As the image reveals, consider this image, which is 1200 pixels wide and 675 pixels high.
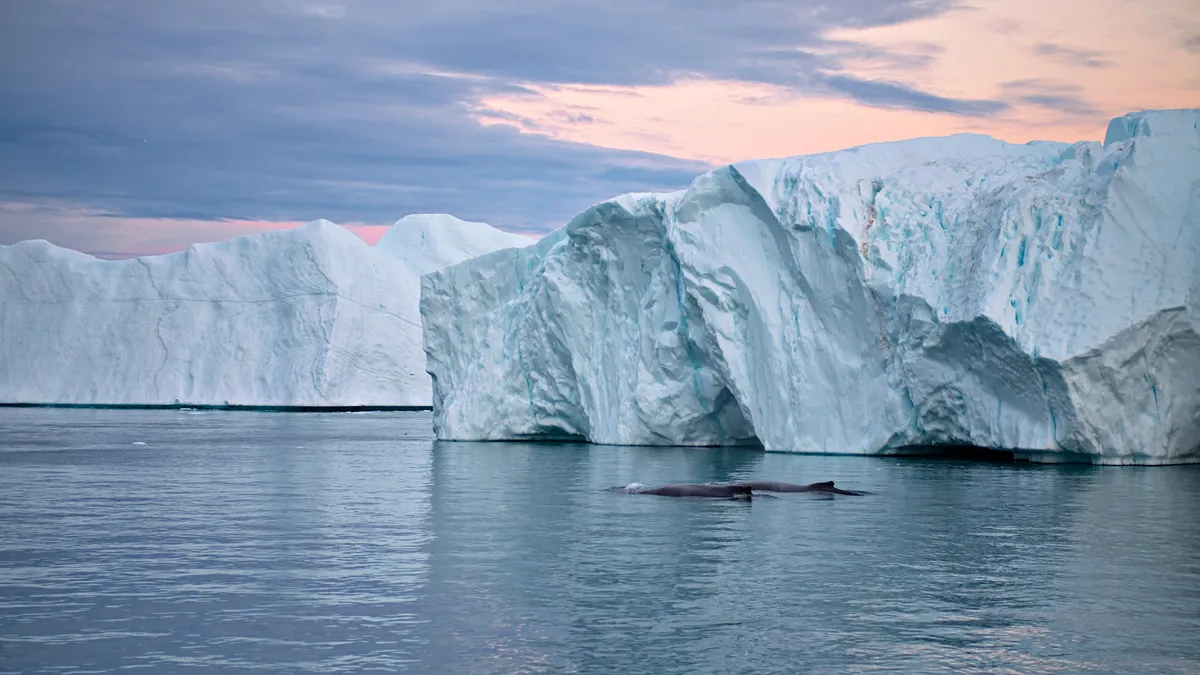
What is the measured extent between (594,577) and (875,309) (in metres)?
17.0

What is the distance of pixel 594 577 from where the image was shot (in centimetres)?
1095

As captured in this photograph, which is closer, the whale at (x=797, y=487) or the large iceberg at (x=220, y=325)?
the whale at (x=797, y=487)

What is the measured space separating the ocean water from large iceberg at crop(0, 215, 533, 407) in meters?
49.5

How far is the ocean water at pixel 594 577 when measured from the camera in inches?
320

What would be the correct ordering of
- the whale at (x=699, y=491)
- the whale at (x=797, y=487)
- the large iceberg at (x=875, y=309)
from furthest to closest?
the large iceberg at (x=875, y=309) → the whale at (x=797, y=487) → the whale at (x=699, y=491)

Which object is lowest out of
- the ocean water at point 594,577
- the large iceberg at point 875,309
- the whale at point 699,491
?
the ocean water at point 594,577

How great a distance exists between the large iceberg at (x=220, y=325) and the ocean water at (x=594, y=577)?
4948 cm

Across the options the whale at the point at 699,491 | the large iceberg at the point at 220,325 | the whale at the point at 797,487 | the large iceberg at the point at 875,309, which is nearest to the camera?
the whale at the point at 699,491

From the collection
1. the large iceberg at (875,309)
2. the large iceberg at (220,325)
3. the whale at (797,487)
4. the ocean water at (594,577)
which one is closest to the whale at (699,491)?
the whale at (797,487)

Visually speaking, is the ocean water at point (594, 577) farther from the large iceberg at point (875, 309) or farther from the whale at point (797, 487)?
the large iceberg at point (875, 309)

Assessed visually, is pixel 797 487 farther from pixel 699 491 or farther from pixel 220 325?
pixel 220 325

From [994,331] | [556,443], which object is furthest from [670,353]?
[994,331]

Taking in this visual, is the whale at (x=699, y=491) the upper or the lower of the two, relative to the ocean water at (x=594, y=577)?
upper

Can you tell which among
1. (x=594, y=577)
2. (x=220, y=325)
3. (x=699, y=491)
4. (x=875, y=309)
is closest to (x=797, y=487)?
(x=699, y=491)
